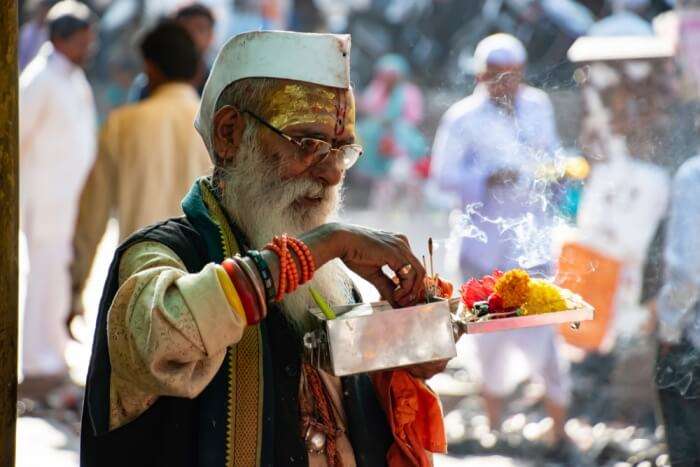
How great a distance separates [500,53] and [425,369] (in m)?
1.65

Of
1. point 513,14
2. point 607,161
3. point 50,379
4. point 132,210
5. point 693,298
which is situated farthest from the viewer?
point 50,379

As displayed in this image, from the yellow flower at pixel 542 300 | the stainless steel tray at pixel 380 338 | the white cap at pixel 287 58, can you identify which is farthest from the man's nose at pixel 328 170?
the yellow flower at pixel 542 300

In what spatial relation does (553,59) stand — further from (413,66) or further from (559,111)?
(413,66)

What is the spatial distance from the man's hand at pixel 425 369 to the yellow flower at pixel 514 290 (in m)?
0.23

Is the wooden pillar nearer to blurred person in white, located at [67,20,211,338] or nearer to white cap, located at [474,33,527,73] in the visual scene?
white cap, located at [474,33,527,73]

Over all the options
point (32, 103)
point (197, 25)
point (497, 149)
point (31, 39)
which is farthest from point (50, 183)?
point (497, 149)

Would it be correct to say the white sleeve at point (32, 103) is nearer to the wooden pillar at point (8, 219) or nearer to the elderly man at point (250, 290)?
the elderly man at point (250, 290)

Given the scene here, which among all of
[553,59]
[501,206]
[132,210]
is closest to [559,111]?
[553,59]

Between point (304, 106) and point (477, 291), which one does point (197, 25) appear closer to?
point (304, 106)

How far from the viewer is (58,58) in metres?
8.27

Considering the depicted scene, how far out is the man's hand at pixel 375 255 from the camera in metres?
2.79

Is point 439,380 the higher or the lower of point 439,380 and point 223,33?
the lower

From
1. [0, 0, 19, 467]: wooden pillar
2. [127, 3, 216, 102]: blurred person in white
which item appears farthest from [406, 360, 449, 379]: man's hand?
[127, 3, 216, 102]: blurred person in white

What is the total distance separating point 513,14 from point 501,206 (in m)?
1.96
